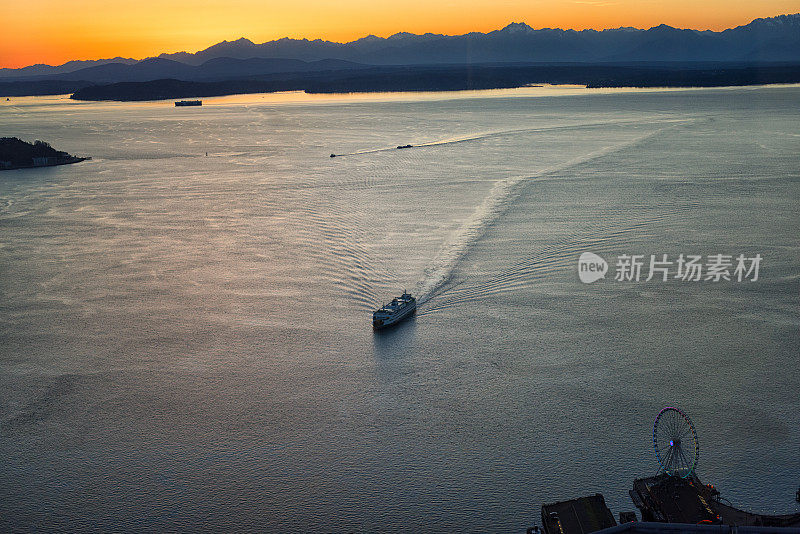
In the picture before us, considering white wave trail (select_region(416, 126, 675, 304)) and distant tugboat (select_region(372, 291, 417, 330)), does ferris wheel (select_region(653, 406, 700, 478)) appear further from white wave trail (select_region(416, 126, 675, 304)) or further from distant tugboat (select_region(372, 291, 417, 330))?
white wave trail (select_region(416, 126, 675, 304))

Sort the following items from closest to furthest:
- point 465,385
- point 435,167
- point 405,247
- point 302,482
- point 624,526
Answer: point 624,526
point 302,482
point 465,385
point 405,247
point 435,167

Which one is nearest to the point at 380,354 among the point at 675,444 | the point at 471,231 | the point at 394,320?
the point at 394,320

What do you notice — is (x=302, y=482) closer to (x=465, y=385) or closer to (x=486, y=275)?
(x=465, y=385)

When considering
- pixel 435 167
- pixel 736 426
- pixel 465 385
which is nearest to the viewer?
pixel 736 426

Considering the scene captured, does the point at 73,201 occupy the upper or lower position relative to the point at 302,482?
upper

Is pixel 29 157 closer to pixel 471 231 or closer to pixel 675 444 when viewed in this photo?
pixel 471 231

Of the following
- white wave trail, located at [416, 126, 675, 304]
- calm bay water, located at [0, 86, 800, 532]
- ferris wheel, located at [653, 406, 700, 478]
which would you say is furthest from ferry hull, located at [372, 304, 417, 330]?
ferris wheel, located at [653, 406, 700, 478]

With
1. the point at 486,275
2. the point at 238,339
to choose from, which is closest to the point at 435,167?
the point at 486,275
